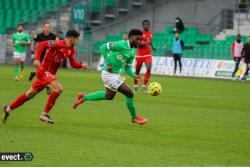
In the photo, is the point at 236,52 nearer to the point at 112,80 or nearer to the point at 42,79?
the point at 112,80

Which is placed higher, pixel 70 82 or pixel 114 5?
pixel 114 5

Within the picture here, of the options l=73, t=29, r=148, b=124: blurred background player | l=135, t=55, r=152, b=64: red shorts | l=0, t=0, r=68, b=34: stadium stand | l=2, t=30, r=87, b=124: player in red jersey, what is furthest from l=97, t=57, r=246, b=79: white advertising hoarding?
l=2, t=30, r=87, b=124: player in red jersey

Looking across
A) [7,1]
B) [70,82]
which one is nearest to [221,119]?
[70,82]

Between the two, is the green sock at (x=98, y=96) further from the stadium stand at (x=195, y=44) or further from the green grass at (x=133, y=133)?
the stadium stand at (x=195, y=44)

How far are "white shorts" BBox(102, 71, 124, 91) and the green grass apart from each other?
33.7 inches

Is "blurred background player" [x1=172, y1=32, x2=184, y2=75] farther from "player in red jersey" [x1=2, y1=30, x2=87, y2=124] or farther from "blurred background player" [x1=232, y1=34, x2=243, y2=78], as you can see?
"player in red jersey" [x1=2, y1=30, x2=87, y2=124]

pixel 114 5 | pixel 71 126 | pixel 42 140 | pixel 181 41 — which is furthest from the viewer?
pixel 114 5

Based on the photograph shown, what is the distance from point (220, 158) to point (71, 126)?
4683 millimetres

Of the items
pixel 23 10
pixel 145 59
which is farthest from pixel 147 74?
pixel 23 10

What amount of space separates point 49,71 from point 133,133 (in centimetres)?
247

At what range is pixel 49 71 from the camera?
17047mm

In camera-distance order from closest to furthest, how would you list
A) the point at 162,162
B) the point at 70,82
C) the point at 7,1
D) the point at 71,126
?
the point at 162,162, the point at 71,126, the point at 70,82, the point at 7,1

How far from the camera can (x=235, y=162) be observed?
12586 millimetres

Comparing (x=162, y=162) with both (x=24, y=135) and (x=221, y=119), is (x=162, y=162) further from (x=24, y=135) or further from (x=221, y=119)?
(x=221, y=119)
